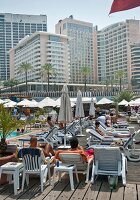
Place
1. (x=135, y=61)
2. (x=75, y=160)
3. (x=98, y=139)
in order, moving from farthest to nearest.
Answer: (x=135, y=61), (x=98, y=139), (x=75, y=160)

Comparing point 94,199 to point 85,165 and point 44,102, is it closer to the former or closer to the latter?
point 85,165

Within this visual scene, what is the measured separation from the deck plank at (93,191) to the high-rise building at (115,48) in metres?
135

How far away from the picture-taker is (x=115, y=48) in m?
156

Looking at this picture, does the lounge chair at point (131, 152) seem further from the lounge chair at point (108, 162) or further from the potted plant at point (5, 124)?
the potted plant at point (5, 124)

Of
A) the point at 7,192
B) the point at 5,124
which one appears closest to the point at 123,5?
the point at 7,192

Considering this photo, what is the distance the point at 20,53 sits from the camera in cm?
14100

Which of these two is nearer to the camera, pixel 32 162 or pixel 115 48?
pixel 32 162

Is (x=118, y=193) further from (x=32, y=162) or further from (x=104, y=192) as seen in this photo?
(x=32, y=162)

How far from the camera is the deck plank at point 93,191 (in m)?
5.49

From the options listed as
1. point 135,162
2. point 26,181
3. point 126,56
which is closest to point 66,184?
point 26,181

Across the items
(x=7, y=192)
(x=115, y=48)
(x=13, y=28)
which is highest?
(x=13, y=28)

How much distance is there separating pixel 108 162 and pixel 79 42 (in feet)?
507

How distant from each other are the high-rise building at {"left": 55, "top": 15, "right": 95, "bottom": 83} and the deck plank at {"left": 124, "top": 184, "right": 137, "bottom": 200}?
14315 centimetres

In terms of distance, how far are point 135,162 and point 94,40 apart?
161m
